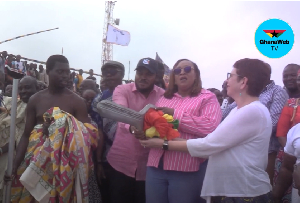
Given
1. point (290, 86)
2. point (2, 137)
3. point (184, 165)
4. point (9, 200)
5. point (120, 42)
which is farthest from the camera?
point (120, 42)

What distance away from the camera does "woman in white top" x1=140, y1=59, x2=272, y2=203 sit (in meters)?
2.04

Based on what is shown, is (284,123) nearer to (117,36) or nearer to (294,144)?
(294,144)

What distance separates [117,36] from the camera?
1322 centimetres

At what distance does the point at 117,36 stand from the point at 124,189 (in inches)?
427

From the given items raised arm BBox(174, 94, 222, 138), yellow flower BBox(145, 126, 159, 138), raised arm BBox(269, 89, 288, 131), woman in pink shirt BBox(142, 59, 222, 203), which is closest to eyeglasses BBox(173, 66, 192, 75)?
woman in pink shirt BBox(142, 59, 222, 203)

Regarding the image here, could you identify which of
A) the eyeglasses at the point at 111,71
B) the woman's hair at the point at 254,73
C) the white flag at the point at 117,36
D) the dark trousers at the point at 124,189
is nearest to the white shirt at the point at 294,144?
the woman's hair at the point at 254,73

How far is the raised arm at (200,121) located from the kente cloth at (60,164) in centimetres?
97

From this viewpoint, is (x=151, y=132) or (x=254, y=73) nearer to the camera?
(x=254, y=73)

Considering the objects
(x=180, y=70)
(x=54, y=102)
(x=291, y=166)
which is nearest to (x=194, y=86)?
(x=180, y=70)

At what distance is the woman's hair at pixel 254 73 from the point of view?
7.11 ft

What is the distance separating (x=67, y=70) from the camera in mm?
3168

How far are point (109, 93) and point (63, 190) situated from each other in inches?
52.1

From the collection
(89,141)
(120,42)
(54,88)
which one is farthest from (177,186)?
(120,42)

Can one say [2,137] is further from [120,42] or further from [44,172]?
[120,42]
